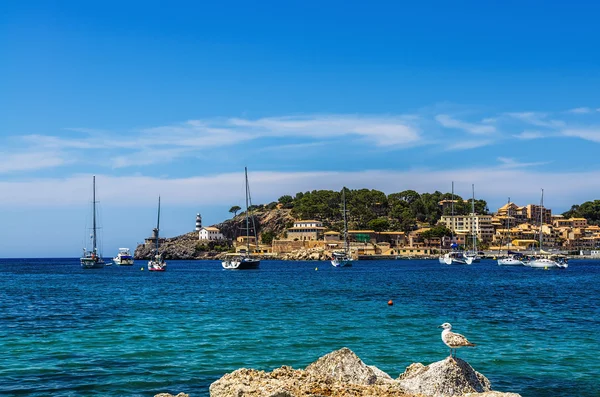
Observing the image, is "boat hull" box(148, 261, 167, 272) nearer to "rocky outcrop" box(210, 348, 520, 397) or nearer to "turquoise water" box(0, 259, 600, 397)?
"turquoise water" box(0, 259, 600, 397)

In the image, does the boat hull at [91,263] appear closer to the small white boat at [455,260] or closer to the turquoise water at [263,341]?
the small white boat at [455,260]

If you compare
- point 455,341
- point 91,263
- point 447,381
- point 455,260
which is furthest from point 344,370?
point 455,260

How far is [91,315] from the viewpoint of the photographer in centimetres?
3048

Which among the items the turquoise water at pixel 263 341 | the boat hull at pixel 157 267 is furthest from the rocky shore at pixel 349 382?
the boat hull at pixel 157 267

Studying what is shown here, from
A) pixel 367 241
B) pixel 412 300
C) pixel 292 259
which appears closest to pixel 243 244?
pixel 292 259

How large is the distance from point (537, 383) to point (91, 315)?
21984 millimetres

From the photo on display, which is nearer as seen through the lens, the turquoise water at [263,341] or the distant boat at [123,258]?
the turquoise water at [263,341]

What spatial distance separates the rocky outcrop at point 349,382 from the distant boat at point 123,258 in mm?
123075

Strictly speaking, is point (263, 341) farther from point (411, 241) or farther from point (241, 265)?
point (411, 241)

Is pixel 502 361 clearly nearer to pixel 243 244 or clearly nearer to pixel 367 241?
pixel 367 241

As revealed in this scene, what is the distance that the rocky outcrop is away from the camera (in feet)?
33.5

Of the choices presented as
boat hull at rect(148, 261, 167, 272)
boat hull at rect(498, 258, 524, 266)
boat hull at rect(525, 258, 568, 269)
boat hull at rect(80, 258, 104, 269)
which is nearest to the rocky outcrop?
boat hull at rect(148, 261, 167, 272)

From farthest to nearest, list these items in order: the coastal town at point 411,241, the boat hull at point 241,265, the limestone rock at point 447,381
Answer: the coastal town at point 411,241 < the boat hull at point 241,265 < the limestone rock at point 447,381

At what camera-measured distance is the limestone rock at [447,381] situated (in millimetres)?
11727
